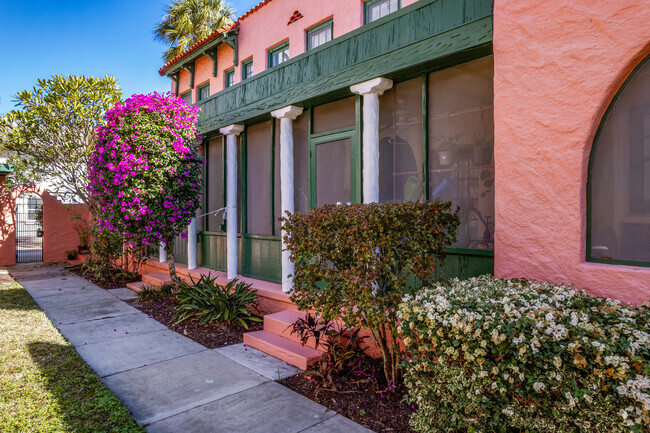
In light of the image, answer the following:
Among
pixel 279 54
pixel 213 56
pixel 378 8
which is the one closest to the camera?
pixel 378 8

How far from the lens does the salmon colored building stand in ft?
9.57

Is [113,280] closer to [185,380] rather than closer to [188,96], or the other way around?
[188,96]

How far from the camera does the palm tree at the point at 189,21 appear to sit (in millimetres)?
15352

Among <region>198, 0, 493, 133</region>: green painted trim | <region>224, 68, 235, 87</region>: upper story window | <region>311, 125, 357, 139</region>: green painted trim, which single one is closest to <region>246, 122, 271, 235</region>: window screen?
<region>198, 0, 493, 133</region>: green painted trim

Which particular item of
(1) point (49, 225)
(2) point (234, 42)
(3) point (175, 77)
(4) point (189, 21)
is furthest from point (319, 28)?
(1) point (49, 225)

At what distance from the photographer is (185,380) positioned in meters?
3.84

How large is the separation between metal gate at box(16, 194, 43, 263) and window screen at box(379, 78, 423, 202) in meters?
13.9

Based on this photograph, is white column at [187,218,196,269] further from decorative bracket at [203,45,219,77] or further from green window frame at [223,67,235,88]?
decorative bracket at [203,45,219,77]

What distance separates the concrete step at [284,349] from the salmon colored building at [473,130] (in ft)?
4.13

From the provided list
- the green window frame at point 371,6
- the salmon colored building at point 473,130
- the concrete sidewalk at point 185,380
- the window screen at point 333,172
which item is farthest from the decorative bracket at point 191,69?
the concrete sidewalk at point 185,380

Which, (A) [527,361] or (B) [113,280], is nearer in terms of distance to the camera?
(A) [527,361]

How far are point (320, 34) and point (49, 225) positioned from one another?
1180 centimetres

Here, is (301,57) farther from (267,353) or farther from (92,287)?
(92,287)

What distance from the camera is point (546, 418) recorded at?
2115 mm
